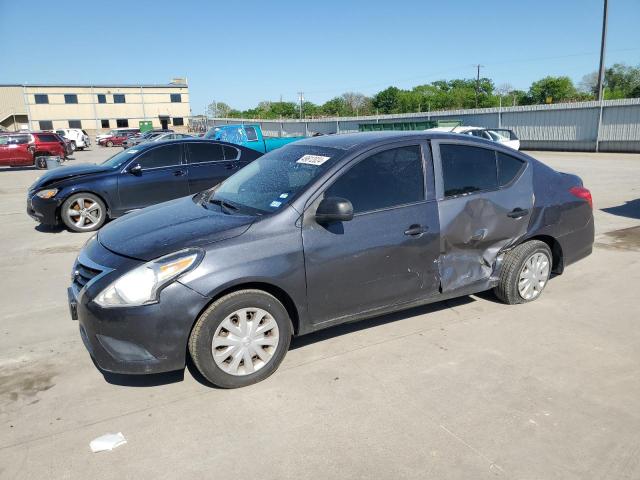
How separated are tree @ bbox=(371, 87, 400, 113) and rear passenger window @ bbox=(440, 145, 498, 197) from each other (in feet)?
308

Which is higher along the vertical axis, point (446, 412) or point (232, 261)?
point (232, 261)

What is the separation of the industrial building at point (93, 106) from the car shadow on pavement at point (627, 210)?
2869 inches

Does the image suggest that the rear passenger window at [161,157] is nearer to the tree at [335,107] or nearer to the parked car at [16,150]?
the parked car at [16,150]

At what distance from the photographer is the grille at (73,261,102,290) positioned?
328 cm

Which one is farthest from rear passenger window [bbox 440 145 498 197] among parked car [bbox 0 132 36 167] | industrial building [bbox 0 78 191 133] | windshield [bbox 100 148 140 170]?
industrial building [bbox 0 78 191 133]

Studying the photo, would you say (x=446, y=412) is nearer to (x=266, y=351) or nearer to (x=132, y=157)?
(x=266, y=351)

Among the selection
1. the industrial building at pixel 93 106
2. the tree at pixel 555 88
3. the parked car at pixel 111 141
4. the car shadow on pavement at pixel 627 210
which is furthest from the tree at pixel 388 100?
the car shadow on pavement at pixel 627 210

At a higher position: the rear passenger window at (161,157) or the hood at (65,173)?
the rear passenger window at (161,157)

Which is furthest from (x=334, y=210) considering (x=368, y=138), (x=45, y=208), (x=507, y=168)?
(x=45, y=208)

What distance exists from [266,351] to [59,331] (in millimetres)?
2208

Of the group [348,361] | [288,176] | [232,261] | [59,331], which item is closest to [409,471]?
[348,361]

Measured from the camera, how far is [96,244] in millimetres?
3646

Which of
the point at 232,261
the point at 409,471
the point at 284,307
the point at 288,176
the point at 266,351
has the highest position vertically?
the point at 288,176

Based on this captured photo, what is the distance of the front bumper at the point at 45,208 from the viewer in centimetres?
813
